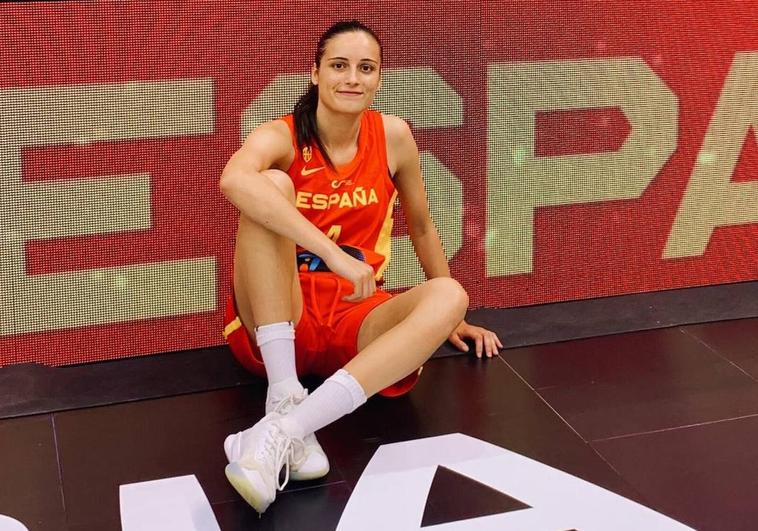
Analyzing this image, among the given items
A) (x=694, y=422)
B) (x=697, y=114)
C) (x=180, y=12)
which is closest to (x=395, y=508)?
(x=694, y=422)

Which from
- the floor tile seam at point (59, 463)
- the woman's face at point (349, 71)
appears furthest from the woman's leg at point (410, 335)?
the floor tile seam at point (59, 463)

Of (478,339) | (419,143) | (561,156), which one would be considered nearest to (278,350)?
(478,339)

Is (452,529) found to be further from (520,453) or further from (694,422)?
(694,422)

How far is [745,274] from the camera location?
3668 millimetres

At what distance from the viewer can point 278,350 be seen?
8.43 feet

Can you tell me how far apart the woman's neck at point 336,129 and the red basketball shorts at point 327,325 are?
30cm

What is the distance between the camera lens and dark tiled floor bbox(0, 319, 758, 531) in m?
2.39

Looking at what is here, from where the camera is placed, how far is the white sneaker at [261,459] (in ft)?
7.47

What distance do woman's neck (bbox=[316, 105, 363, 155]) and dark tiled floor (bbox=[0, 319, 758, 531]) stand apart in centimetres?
61

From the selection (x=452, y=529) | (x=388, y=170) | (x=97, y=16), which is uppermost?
(x=97, y=16)

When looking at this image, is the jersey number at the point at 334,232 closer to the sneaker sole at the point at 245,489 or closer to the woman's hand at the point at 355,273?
the woman's hand at the point at 355,273

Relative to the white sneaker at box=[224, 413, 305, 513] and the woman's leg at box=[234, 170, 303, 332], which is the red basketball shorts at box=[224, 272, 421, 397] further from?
the white sneaker at box=[224, 413, 305, 513]

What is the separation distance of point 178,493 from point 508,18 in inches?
62.7

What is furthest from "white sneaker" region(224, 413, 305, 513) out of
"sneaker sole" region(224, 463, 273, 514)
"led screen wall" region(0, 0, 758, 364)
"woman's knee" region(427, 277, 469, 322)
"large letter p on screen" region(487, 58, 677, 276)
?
"large letter p on screen" region(487, 58, 677, 276)
